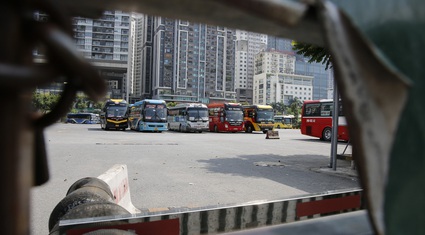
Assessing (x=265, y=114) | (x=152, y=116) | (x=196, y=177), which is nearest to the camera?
(x=196, y=177)

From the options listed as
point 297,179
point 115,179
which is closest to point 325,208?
point 115,179

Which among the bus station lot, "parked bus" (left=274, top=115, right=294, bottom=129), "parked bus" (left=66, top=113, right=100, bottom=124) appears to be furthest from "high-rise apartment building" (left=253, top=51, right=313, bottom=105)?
the bus station lot

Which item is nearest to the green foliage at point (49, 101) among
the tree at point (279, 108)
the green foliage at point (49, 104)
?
the green foliage at point (49, 104)

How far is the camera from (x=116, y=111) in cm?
2788

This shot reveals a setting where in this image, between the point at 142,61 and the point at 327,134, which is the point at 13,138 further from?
the point at 142,61

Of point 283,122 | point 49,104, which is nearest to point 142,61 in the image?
point 283,122

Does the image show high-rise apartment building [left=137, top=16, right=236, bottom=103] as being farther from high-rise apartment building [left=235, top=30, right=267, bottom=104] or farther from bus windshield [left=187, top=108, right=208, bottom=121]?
bus windshield [left=187, top=108, right=208, bottom=121]

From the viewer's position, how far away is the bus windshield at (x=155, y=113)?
86.4ft

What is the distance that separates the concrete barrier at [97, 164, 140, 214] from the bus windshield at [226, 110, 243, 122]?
23611 millimetres

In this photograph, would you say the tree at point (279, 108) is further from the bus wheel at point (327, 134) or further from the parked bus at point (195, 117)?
the bus wheel at point (327, 134)

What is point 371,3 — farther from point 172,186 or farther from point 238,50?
point 238,50

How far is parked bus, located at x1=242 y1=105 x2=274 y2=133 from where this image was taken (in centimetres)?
2908

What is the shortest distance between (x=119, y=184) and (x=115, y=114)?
24553 mm

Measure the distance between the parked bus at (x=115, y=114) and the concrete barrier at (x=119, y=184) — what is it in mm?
23848
